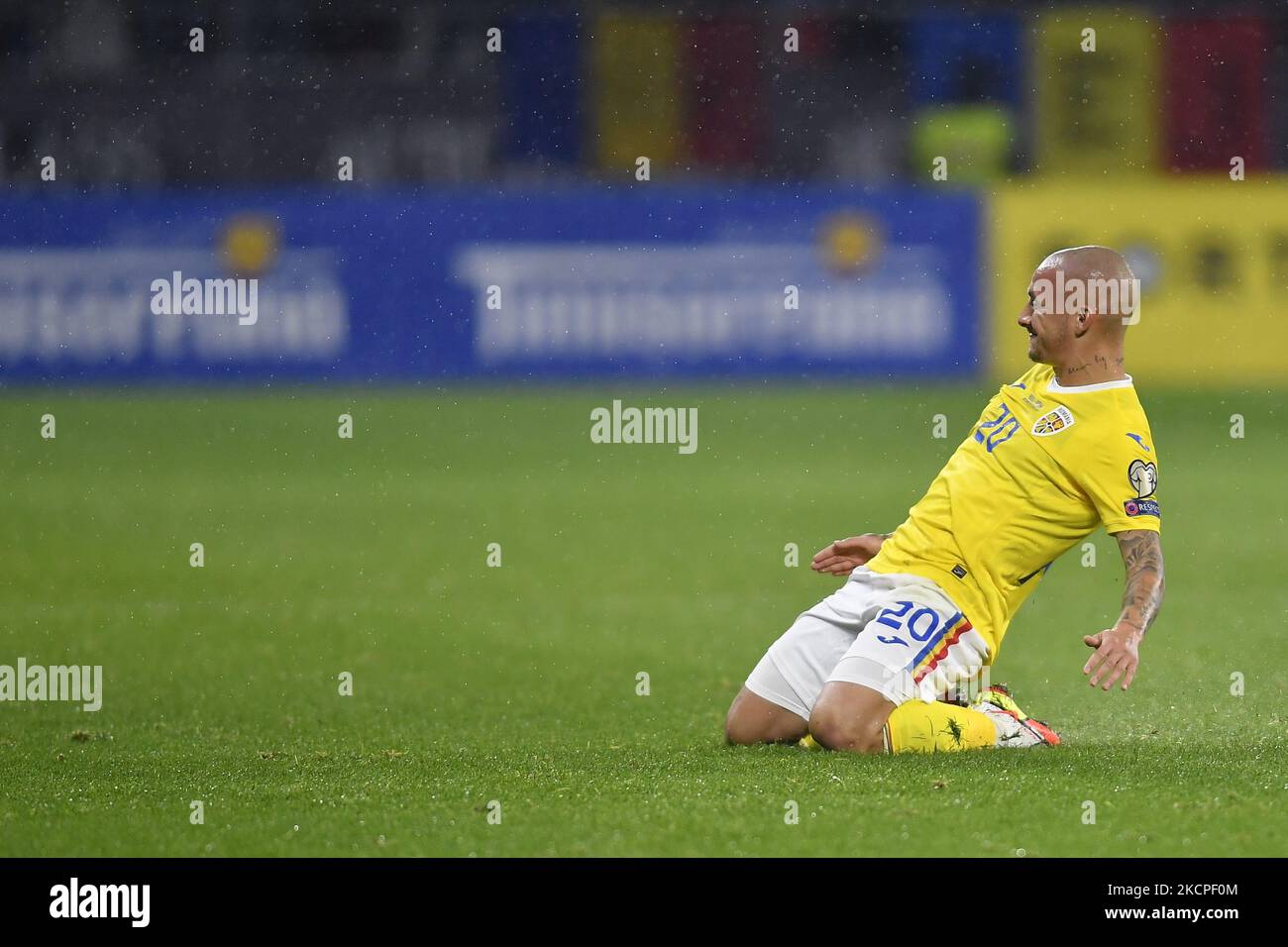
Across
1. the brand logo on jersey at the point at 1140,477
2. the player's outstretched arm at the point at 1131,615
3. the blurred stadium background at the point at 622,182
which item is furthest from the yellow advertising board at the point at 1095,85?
the player's outstretched arm at the point at 1131,615

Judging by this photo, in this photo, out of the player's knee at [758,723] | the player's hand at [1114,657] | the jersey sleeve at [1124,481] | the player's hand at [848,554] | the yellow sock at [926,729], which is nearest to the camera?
the player's hand at [1114,657]

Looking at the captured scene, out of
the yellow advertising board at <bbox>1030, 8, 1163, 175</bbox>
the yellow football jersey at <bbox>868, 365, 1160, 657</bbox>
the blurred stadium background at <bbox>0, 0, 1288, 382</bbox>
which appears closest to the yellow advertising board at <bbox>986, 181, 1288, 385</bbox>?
the blurred stadium background at <bbox>0, 0, 1288, 382</bbox>

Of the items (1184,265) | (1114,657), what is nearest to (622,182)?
(1184,265)

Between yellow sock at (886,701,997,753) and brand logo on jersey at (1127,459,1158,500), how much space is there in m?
0.98

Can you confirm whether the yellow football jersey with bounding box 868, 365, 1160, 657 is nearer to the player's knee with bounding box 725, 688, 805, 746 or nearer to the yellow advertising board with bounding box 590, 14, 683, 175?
the player's knee with bounding box 725, 688, 805, 746

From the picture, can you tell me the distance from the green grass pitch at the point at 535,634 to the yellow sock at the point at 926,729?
0.13 m

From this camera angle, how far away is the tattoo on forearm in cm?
589

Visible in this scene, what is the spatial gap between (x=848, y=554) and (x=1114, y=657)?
147cm

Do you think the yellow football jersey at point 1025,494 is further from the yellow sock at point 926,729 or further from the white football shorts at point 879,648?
the yellow sock at point 926,729

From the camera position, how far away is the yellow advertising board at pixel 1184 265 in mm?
21938

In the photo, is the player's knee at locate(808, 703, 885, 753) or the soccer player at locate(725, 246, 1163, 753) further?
the player's knee at locate(808, 703, 885, 753)

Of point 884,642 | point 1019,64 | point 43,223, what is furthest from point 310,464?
point 1019,64

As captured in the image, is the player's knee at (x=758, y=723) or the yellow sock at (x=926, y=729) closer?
the yellow sock at (x=926, y=729)

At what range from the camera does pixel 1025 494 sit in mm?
6438
